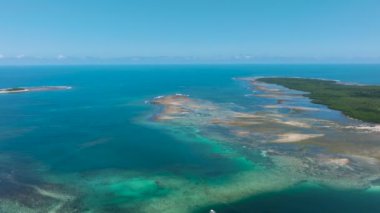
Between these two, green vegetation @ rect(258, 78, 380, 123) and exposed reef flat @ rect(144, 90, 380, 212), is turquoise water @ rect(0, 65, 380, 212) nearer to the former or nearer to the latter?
exposed reef flat @ rect(144, 90, 380, 212)

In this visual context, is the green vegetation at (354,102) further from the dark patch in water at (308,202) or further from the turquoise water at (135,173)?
the dark patch in water at (308,202)

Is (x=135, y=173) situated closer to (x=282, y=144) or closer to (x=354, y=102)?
(x=282, y=144)

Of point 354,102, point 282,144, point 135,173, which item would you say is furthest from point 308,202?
point 354,102

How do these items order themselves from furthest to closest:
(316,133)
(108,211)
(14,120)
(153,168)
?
(14,120) → (316,133) → (153,168) → (108,211)

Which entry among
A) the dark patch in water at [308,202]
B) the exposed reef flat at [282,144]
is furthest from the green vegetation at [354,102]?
the dark patch in water at [308,202]

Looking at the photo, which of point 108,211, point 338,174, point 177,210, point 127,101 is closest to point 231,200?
point 177,210

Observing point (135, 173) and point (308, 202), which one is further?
point (135, 173)

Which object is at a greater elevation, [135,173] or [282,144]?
[282,144]

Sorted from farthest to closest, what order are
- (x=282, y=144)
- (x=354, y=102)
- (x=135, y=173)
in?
(x=354, y=102) < (x=282, y=144) < (x=135, y=173)

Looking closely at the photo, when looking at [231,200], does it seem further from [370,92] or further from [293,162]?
[370,92]

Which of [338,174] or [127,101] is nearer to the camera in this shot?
[338,174]

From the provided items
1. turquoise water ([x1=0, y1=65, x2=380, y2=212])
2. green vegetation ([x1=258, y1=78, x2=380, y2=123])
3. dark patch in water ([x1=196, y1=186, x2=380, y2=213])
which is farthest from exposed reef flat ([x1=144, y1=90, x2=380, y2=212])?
green vegetation ([x1=258, y1=78, x2=380, y2=123])
